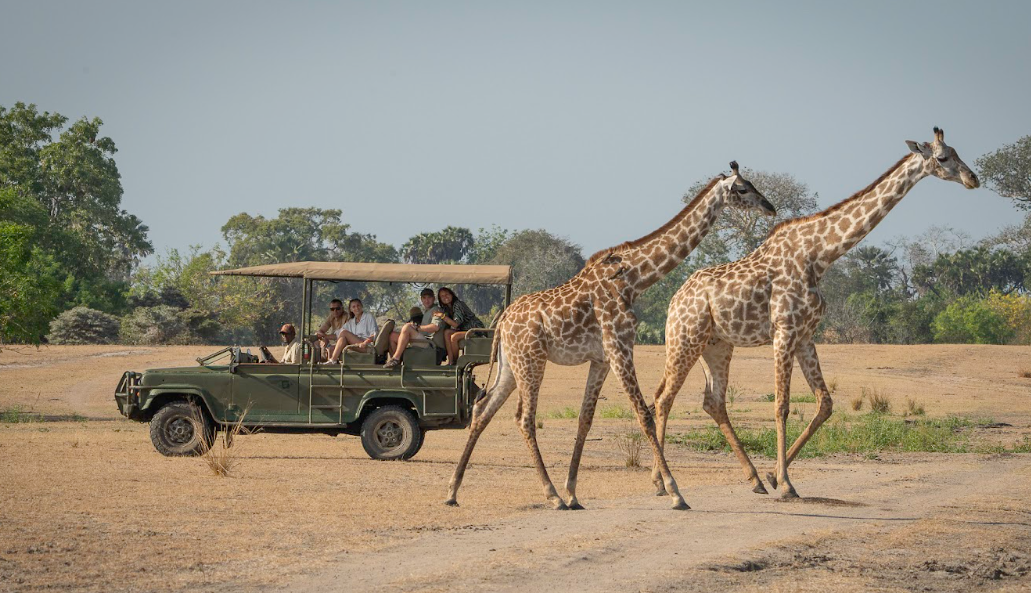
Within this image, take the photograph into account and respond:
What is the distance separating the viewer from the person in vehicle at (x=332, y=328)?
53.4 ft

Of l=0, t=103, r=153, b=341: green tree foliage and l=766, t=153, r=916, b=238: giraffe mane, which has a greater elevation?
l=0, t=103, r=153, b=341: green tree foliage

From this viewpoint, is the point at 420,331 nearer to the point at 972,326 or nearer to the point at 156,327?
the point at 156,327

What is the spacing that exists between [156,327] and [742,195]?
42318 millimetres

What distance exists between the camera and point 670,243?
1235cm

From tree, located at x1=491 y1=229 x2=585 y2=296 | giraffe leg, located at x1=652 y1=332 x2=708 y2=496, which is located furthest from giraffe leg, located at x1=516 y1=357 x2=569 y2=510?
tree, located at x1=491 y1=229 x2=585 y2=296

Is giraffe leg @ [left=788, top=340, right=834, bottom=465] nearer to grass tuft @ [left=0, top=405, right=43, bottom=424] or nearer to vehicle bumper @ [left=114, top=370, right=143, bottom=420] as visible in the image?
vehicle bumper @ [left=114, top=370, right=143, bottom=420]

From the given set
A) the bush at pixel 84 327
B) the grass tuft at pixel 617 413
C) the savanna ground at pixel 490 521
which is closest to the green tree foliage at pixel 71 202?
the bush at pixel 84 327

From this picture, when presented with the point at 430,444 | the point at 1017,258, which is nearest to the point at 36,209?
the point at 430,444

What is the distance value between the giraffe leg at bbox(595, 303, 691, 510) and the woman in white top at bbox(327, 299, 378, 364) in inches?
205

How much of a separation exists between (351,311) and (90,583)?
8.79 metres

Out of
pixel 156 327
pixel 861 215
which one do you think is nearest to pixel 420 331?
pixel 861 215

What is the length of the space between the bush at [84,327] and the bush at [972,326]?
3775 centimetres

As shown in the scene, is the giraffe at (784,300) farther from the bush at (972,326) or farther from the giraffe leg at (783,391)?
the bush at (972,326)

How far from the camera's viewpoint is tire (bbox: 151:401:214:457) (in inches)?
629
